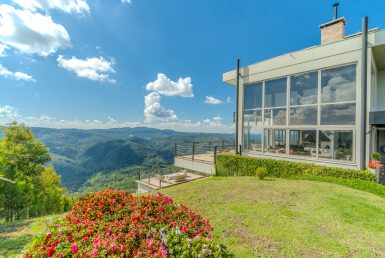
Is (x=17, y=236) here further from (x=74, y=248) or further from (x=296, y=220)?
(x=296, y=220)

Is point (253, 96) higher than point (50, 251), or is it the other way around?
point (253, 96)

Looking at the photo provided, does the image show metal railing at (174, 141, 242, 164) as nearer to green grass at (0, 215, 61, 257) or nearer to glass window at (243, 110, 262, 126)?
glass window at (243, 110, 262, 126)

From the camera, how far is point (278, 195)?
6047mm

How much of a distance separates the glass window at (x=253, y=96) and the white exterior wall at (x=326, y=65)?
37cm

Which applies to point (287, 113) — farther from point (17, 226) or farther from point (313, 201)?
point (17, 226)

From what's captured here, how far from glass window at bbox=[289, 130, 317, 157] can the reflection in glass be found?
2.99 feet

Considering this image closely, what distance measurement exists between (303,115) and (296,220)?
24.6 feet

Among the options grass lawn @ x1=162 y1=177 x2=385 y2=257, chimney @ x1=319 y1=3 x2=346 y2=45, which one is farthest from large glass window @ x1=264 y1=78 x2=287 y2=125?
grass lawn @ x1=162 y1=177 x2=385 y2=257

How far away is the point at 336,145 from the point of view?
9109 mm

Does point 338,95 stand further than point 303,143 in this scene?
No

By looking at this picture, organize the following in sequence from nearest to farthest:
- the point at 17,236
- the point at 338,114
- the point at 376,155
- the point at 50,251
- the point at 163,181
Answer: the point at 50,251
the point at 17,236
the point at 376,155
the point at 338,114
the point at 163,181

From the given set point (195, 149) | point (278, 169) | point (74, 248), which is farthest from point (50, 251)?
point (195, 149)

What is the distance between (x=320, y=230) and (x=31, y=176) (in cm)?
2163

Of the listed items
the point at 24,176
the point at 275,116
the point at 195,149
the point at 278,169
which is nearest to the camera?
the point at 278,169
